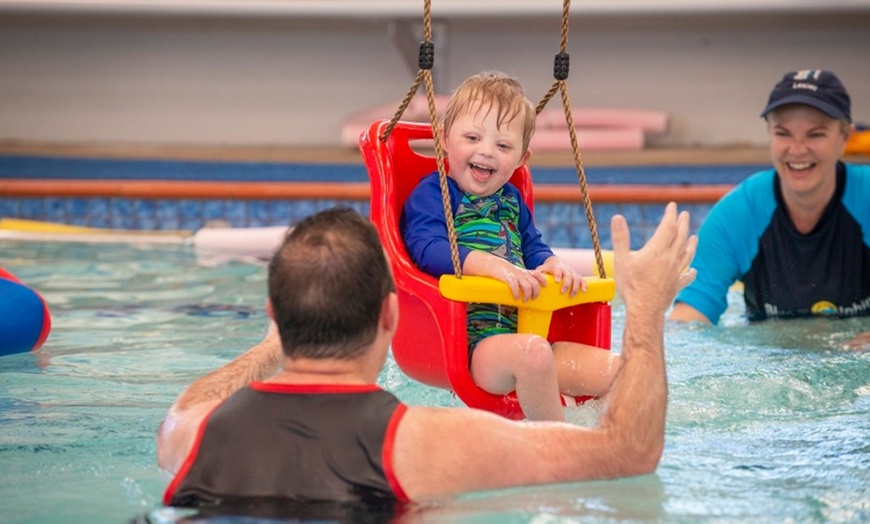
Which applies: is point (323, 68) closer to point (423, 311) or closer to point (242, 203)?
point (242, 203)

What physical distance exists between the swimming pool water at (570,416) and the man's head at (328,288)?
33 cm

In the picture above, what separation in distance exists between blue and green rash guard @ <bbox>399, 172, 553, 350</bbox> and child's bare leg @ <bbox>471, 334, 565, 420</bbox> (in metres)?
0.15

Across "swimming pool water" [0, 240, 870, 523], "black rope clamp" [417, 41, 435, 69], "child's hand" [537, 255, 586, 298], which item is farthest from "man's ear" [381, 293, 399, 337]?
"black rope clamp" [417, 41, 435, 69]

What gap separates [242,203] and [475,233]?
167 inches

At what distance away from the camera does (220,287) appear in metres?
5.18

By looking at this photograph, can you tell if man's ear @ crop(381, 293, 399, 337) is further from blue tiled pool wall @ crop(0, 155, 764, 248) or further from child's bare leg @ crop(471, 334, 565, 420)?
blue tiled pool wall @ crop(0, 155, 764, 248)

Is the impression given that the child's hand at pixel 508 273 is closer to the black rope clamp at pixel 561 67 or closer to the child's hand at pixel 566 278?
the child's hand at pixel 566 278

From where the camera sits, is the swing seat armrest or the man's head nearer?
the man's head

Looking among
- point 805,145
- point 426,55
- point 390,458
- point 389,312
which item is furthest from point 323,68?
point 390,458

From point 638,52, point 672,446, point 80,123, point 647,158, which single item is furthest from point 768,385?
point 80,123

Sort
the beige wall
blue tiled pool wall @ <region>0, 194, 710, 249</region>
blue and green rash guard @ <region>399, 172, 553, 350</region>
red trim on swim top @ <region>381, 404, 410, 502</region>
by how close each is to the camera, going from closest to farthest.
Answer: red trim on swim top @ <region>381, 404, 410, 502</region> < blue and green rash guard @ <region>399, 172, 553, 350</region> < blue tiled pool wall @ <region>0, 194, 710, 249</region> < the beige wall

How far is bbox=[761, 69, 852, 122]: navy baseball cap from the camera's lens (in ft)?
12.5

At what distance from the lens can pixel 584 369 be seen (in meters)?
2.80

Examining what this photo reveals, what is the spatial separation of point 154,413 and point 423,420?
1.22 meters
